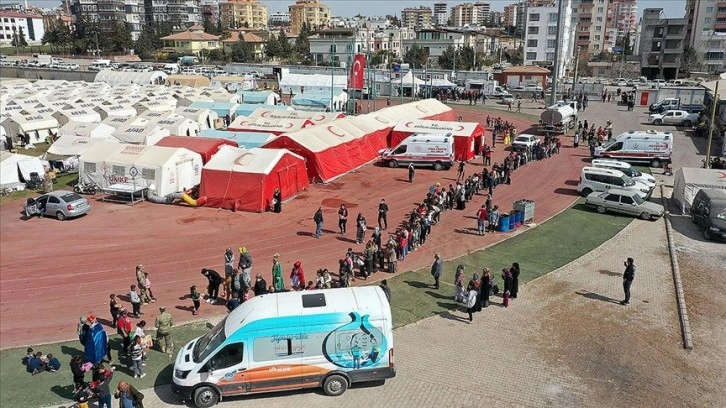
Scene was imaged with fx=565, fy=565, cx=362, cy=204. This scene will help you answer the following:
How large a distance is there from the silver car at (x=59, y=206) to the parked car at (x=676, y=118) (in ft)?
146

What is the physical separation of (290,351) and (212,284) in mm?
5747

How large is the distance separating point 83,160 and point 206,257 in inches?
509

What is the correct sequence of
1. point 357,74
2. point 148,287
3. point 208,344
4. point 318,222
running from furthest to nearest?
point 357,74 → point 318,222 → point 148,287 → point 208,344

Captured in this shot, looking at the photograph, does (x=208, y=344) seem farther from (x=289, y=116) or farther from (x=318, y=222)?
(x=289, y=116)

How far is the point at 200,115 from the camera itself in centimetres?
4466

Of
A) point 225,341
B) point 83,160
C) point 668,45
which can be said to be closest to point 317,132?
point 83,160

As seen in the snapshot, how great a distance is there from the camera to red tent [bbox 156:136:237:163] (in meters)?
29.9

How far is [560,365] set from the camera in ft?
43.5

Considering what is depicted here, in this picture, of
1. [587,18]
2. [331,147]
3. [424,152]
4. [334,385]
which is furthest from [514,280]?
[587,18]

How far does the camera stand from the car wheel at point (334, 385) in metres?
11.9

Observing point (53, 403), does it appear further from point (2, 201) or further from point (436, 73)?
point (436, 73)

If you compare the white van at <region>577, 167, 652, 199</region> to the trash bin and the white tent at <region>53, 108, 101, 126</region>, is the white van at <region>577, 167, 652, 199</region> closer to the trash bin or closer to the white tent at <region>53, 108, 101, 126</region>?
the trash bin

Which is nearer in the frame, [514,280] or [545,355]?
[545,355]

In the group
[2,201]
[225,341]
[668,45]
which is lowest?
[2,201]
